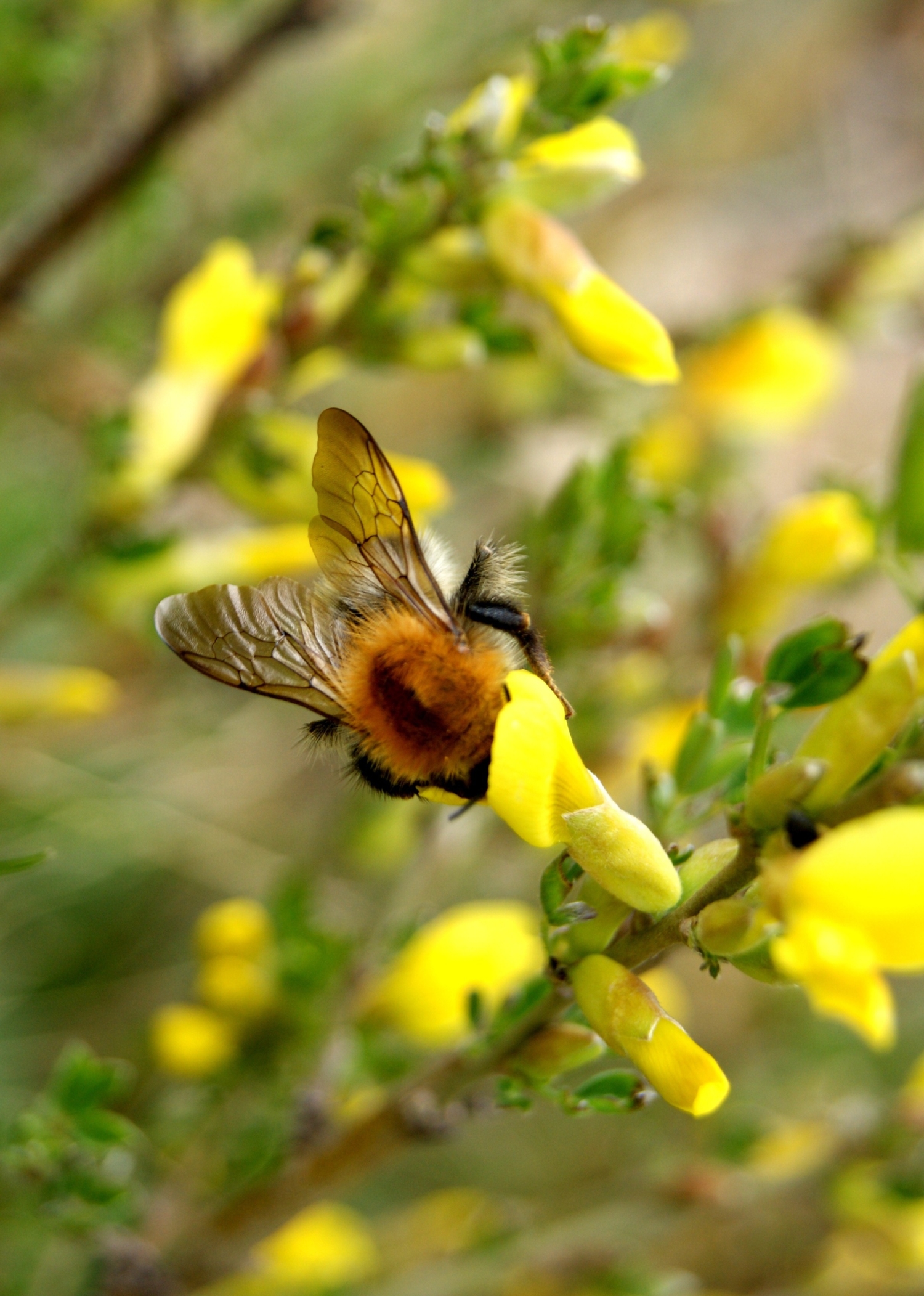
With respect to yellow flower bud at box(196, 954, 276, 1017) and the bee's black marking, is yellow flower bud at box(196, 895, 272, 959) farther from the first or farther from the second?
the bee's black marking

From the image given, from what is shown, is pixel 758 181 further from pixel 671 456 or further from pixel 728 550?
pixel 728 550

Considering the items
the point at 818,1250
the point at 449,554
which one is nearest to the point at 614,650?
the point at 449,554

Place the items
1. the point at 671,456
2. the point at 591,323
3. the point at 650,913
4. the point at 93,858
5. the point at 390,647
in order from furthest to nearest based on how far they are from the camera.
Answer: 1. the point at 671,456
2. the point at 93,858
3. the point at 591,323
4. the point at 390,647
5. the point at 650,913

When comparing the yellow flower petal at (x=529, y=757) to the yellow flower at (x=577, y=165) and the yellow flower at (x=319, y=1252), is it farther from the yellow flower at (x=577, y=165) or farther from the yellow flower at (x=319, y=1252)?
the yellow flower at (x=319, y=1252)

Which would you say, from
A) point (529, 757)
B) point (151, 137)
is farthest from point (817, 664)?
point (151, 137)

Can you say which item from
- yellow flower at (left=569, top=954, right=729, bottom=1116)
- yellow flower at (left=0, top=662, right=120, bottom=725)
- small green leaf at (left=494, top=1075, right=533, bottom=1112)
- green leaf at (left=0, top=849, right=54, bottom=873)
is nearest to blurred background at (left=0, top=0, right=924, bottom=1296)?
yellow flower at (left=0, top=662, right=120, bottom=725)

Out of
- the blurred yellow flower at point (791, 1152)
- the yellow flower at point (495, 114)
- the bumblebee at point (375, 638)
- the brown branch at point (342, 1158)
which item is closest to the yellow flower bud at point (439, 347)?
the yellow flower at point (495, 114)
